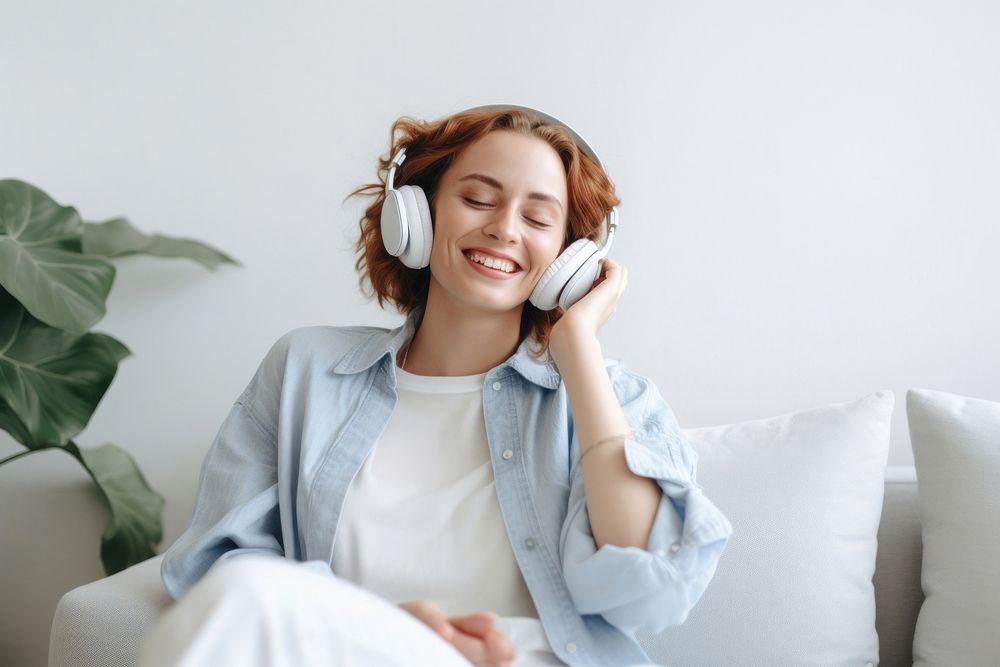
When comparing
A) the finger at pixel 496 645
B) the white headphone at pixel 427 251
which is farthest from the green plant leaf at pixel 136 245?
the finger at pixel 496 645

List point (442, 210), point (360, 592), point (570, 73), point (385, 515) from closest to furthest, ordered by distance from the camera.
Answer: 1. point (360, 592)
2. point (385, 515)
3. point (442, 210)
4. point (570, 73)

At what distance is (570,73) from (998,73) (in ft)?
2.71

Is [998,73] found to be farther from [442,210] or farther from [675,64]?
[442,210]

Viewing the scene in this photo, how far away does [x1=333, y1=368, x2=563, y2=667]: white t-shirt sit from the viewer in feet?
4.27

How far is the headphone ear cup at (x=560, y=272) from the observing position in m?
1.43

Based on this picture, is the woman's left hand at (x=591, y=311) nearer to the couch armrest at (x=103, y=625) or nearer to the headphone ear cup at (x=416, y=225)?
the headphone ear cup at (x=416, y=225)

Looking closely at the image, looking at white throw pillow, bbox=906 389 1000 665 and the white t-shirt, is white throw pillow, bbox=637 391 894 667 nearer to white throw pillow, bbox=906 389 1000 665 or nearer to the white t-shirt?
white throw pillow, bbox=906 389 1000 665

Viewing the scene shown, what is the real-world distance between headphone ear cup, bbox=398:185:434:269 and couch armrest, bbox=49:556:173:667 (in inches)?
24.3

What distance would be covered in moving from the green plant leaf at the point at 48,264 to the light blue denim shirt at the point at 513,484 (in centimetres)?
47

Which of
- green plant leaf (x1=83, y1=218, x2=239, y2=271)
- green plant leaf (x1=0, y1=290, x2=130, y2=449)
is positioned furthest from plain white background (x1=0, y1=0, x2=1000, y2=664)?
green plant leaf (x1=0, y1=290, x2=130, y2=449)

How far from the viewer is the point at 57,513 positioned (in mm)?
2145

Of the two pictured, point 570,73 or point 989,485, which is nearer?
point 989,485

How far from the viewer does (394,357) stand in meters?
1.50

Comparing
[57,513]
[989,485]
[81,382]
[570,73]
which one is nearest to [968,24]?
[570,73]
